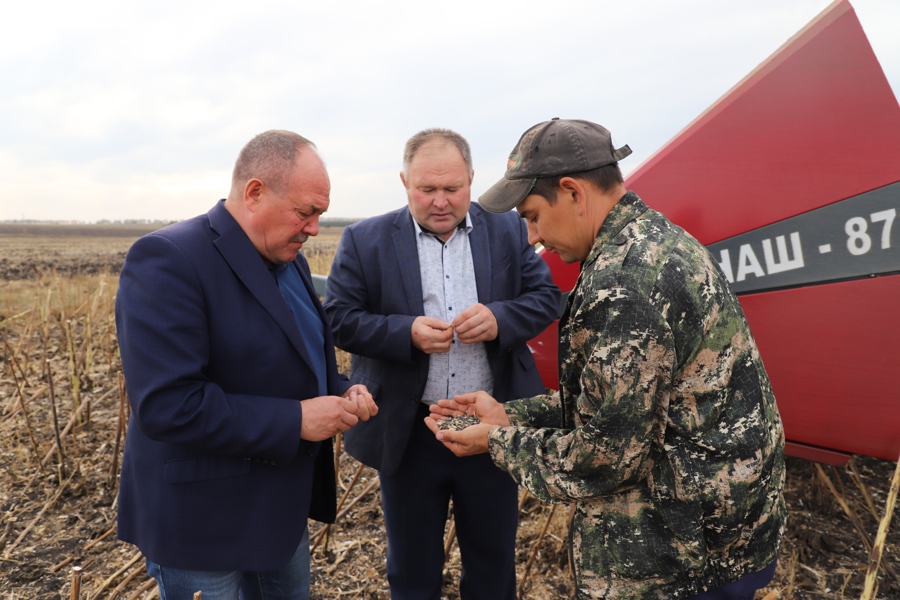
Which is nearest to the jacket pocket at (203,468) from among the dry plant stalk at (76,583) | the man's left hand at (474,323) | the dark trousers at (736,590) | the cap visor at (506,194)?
the dry plant stalk at (76,583)

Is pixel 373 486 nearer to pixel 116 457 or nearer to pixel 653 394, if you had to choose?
pixel 116 457

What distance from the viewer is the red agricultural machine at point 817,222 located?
9.45 ft

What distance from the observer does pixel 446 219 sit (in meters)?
2.71

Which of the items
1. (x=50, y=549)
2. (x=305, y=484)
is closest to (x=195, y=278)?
(x=305, y=484)

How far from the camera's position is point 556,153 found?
1588mm

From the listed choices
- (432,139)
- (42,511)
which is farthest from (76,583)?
(42,511)

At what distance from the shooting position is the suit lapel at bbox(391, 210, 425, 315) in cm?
268

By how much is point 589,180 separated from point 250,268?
108cm

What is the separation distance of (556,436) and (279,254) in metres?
1.08

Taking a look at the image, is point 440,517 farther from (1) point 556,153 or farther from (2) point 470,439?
(1) point 556,153

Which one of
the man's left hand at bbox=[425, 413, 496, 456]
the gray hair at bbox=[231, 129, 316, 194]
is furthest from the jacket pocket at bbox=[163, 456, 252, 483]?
the gray hair at bbox=[231, 129, 316, 194]

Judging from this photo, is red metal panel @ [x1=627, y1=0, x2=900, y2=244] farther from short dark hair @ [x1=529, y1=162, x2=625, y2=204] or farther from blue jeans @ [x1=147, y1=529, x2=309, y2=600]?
blue jeans @ [x1=147, y1=529, x2=309, y2=600]

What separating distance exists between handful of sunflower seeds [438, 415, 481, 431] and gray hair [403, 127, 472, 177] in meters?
1.12

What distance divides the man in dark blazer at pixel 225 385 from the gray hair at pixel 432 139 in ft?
2.53
